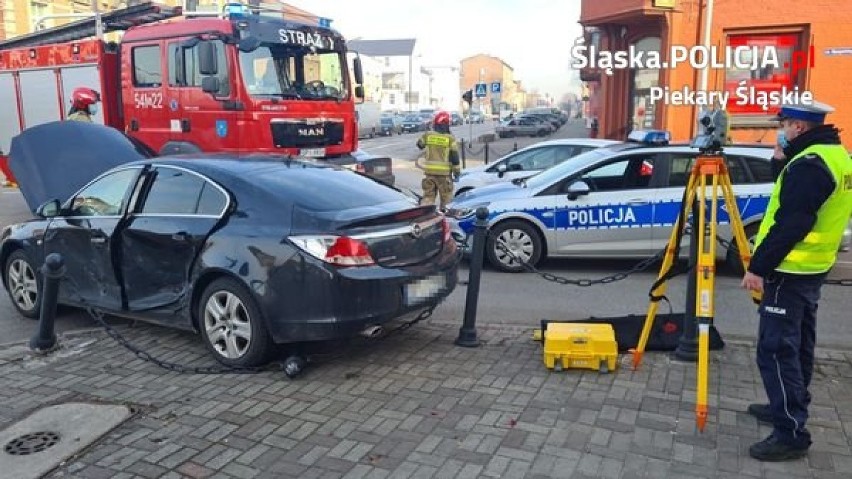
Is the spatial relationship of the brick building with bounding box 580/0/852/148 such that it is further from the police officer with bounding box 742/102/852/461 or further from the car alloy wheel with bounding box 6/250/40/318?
the car alloy wheel with bounding box 6/250/40/318

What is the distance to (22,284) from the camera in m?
6.42

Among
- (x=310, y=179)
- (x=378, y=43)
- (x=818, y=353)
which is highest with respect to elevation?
(x=378, y=43)

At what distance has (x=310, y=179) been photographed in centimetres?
541

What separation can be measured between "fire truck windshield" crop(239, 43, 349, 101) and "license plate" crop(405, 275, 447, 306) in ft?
19.3

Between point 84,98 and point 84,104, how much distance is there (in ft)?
0.52

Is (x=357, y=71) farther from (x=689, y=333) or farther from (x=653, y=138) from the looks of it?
(x=689, y=333)

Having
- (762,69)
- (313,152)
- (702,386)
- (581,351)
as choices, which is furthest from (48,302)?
(762,69)

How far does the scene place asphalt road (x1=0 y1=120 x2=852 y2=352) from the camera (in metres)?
6.21

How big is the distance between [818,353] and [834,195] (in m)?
2.29

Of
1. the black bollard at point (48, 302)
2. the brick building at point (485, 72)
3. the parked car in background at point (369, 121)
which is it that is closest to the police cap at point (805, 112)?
the black bollard at point (48, 302)

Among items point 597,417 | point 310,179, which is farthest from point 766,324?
point 310,179

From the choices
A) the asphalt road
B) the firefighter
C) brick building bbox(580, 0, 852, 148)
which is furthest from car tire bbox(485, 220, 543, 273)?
brick building bbox(580, 0, 852, 148)

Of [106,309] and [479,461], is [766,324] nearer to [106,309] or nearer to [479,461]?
[479,461]

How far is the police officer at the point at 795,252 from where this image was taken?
341cm
